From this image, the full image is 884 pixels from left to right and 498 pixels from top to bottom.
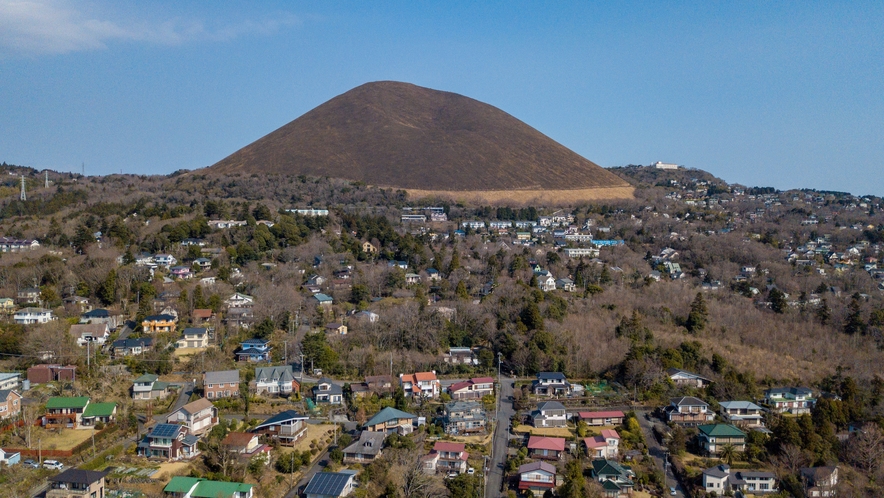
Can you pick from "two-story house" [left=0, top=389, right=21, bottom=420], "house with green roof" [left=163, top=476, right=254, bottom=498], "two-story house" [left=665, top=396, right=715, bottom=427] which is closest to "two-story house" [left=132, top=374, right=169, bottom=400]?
"two-story house" [left=0, top=389, right=21, bottom=420]

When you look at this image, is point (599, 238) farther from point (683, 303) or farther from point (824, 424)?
point (824, 424)

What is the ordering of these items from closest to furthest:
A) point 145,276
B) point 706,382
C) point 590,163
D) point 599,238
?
1. point 706,382
2. point 145,276
3. point 599,238
4. point 590,163

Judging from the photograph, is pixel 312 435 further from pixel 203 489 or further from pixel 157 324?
pixel 157 324

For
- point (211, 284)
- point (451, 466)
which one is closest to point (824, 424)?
point (451, 466)

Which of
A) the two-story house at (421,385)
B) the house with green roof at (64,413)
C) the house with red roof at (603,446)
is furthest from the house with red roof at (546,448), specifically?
the house with green roof at (64,413)

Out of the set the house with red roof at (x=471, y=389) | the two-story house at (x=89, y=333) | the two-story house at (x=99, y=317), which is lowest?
the house with red roof at (x=471, y=389)

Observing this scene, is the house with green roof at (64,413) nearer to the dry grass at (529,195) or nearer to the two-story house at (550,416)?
the two-story house at (550,416)

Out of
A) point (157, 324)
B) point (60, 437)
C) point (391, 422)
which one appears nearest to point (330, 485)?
point (391, 422)
